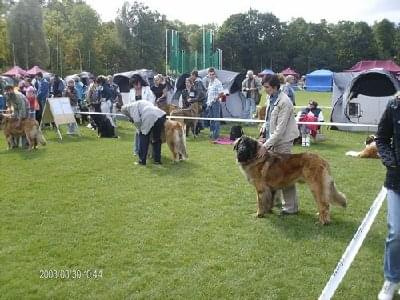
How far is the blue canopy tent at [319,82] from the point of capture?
51.9m

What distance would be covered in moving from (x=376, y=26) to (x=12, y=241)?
101 metres

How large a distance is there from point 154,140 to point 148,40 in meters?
65.1

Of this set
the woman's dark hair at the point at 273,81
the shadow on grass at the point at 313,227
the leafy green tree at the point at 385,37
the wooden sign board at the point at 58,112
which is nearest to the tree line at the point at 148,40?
the leafy green tree at the point at 385,37

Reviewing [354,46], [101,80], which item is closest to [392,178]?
[101,80]

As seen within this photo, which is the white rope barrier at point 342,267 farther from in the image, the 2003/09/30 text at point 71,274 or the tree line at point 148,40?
the tree line at point 148,40

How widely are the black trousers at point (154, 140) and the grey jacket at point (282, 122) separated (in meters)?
3.87

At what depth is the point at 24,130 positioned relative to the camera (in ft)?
40.2

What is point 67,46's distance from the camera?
58906mm

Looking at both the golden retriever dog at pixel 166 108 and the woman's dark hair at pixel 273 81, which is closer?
the woman's dark hair at pixel 273 81

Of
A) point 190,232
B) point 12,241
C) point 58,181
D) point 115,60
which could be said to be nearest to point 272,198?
point 190,232

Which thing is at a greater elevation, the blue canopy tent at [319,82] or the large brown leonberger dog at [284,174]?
the blue canopy tent at [319,82]

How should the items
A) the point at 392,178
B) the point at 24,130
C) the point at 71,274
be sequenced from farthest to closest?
the point at 24,130 < the point at 71,274 < the point at 392,178

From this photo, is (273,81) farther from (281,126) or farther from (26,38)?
(26,38)

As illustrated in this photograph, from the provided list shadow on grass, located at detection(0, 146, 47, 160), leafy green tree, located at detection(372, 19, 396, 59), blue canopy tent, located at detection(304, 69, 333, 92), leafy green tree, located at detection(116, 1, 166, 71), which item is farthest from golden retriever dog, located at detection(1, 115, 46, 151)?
leafy green tree, located at detection(372, 19, 396, 59)
